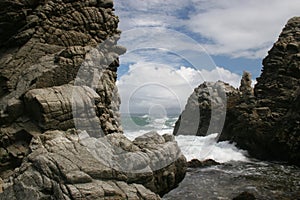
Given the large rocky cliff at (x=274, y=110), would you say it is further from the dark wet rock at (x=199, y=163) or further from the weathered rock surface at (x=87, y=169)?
the weathered rock surface at (x=87, y=169)

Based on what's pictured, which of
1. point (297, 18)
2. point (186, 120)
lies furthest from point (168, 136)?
point (186, 120)

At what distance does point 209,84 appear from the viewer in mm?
56062

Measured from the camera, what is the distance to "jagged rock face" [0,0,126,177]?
58.6 feet

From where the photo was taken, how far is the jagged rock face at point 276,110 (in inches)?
1125

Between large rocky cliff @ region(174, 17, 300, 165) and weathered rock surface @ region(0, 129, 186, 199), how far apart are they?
1638cm

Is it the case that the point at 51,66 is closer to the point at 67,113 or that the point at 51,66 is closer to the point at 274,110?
the point at 67,113

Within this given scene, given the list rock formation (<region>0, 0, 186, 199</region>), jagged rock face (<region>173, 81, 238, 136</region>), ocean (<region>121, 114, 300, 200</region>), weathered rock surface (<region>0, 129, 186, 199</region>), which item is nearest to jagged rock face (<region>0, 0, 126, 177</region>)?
rock formation (<region>0, 0, 186, 199</region>)

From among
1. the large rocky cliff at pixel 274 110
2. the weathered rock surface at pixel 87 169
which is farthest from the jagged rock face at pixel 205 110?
the weathered rock surface at pixel 87 169

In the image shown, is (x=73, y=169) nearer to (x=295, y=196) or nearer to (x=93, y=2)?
(x=295, y=196)

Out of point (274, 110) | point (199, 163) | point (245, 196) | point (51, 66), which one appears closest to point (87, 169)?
point (51, 66)

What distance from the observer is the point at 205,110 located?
51031mm

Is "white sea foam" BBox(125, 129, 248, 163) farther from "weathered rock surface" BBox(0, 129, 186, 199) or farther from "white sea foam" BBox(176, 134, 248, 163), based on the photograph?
"weathered rock surface" BBox(0, 129, 186, 199)

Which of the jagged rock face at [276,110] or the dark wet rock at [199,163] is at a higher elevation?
the jagged rock face at [276,110]

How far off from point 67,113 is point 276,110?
75.8 feet
